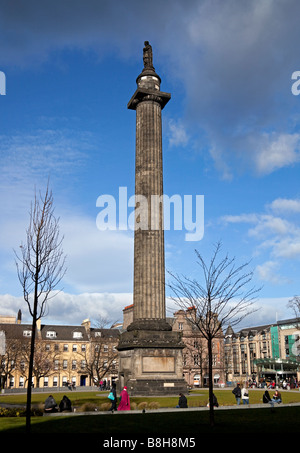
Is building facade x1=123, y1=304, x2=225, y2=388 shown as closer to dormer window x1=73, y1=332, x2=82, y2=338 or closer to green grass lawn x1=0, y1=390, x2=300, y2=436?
dormer window x1=73, y1=332, x2=82, y2=338

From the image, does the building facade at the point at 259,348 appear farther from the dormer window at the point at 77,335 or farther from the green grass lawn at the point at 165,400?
the green grass lawn at the point at 165,400

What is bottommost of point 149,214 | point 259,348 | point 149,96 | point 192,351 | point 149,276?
point 259,348

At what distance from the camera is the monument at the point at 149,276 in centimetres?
3428

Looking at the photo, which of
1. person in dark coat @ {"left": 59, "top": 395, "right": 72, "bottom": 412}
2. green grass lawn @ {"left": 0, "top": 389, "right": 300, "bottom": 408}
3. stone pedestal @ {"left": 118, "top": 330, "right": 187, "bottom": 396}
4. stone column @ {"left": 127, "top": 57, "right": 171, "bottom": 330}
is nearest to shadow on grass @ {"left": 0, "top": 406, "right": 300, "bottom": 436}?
person in dark coat @ {"left": 59, "top": 395, "right": 72, "bottom": 412}

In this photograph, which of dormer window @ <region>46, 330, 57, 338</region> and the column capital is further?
dormer window @ <region>46, 330, 57, 338</region>

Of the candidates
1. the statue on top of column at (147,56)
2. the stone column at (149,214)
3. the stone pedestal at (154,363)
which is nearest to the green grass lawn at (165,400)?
the stone pedestal at (154,363)

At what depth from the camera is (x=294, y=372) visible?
8806cm

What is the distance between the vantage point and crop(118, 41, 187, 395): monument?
34281 millimetres

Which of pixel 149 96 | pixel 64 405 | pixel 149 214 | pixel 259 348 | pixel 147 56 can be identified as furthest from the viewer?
pixel 259 348

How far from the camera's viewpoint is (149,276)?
1495 inches

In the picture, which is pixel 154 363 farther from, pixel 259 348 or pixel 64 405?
pixel 259 348

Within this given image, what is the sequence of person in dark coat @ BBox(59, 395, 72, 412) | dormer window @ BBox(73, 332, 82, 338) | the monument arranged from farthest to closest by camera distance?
dormer window @ BBox(73, 332, 82, 338) < the monument < person in dark coat @ BBox(59, 395, 72, 412)

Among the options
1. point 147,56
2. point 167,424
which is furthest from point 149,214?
point 167,424
